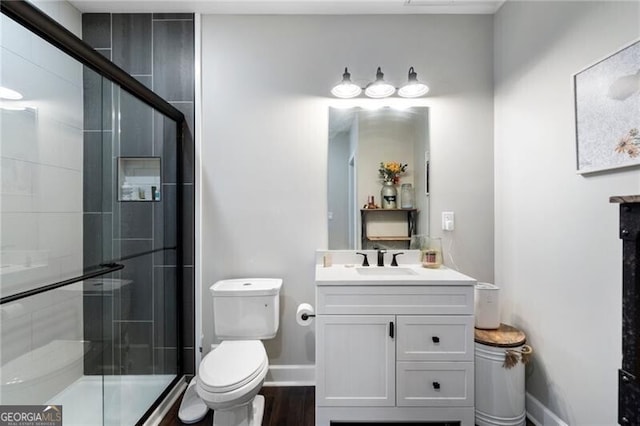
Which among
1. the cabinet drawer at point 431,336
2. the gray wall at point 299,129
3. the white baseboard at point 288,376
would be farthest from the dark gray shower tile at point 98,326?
the cabinet drawer at point 431,336

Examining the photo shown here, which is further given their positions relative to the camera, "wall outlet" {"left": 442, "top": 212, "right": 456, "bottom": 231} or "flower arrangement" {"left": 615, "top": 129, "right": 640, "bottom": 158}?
"wall outlet" {"left": 442, "top": 212, "right": 456, "bottom": 231}

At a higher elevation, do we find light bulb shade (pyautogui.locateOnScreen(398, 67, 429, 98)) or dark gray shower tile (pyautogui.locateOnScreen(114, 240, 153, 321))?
light bulb shade (pyautogui.locateOnScreen(398, 67, 429, 98))

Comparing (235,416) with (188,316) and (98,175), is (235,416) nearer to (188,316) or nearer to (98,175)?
(188,316)

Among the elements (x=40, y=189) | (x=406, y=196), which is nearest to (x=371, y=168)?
(x=406, y=196)

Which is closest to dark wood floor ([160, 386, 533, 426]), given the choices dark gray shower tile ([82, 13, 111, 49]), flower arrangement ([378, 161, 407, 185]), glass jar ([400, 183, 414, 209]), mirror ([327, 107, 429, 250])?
mirror ([327, 107, 429, 250])

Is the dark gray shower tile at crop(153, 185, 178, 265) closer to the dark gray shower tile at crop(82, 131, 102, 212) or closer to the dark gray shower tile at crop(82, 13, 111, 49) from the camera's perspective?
the dark gray shower tile at crop(82, 131, 102, 212)

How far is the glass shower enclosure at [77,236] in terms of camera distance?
1447 mm

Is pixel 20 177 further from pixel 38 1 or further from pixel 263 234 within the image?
pixel 263 234

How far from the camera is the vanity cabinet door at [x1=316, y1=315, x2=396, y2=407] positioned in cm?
154

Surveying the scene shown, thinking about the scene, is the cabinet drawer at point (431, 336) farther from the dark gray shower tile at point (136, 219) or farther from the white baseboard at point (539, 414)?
the dark gray shower tile at point (136, 219)

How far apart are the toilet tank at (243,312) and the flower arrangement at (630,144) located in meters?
1.81

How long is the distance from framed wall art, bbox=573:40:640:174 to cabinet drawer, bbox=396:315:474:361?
0.95 metres

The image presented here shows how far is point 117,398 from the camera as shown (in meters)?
1.56

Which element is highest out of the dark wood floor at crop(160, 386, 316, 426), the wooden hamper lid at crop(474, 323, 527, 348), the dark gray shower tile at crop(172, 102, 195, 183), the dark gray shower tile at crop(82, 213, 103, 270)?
the dark gray shower tile at crop(172, 102, 195, 183)
